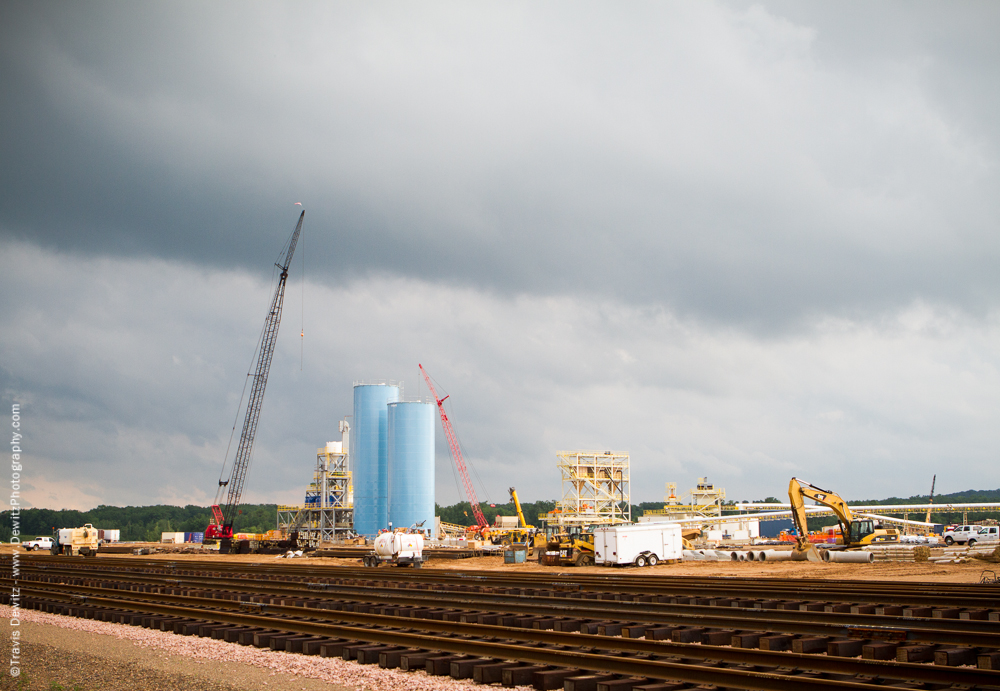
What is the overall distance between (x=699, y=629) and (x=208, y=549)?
84967mm

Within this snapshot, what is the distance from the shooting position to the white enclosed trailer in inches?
1635

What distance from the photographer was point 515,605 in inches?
834

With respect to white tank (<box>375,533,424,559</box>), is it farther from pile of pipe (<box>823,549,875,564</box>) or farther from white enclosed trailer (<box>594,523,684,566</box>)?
pile of pipe (<box>823,549,875,564</box>)

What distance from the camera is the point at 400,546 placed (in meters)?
47.2

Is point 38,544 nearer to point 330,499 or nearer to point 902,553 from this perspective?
point 330,499

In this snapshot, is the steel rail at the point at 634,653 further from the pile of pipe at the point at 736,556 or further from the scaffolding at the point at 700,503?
the scaffolding at the point at 700,503

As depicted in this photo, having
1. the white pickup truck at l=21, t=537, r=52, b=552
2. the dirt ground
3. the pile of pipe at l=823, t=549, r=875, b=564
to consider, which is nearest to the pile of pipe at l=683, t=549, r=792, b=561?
the dirt ground

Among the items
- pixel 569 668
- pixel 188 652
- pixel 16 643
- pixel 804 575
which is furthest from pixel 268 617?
pixel 804 575

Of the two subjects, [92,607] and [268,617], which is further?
[92,607]

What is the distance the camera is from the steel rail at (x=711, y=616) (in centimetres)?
1397

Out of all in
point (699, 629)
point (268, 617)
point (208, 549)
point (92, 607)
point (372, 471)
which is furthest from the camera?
point (372, 471)

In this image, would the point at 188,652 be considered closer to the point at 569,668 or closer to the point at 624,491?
the point at 569,668

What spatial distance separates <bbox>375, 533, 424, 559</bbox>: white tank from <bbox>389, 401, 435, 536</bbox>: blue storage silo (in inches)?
2271

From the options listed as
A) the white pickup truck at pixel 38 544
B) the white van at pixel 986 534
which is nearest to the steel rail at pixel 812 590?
the white van at pixel 986 534
